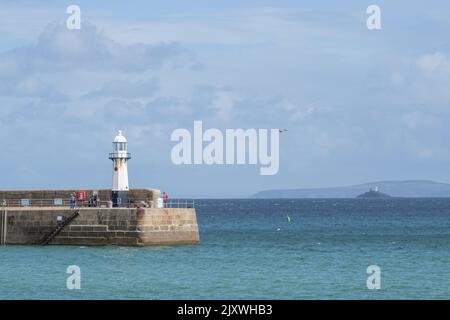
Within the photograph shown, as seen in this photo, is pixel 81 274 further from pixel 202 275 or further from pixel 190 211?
pixel 190 211

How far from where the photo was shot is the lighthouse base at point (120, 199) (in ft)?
182

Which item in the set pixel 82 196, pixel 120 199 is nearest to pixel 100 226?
pixel 120 199

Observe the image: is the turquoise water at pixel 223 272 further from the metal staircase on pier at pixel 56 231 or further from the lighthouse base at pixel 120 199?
the lighthouse base at pixel 120 199

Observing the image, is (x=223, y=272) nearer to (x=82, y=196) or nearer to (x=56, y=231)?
(x=56, y=231)

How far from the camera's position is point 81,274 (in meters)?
45.4

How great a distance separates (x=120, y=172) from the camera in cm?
5653

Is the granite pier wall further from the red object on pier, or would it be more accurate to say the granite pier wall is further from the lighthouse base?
the lighthouse base

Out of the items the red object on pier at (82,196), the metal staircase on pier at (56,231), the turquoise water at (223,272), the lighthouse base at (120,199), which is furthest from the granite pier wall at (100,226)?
the lighthouse base at (120,199)

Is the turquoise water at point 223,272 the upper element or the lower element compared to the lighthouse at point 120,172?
lower

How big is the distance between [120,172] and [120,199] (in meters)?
1.66

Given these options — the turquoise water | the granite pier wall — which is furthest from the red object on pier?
the turquoise water

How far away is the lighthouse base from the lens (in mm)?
55531
